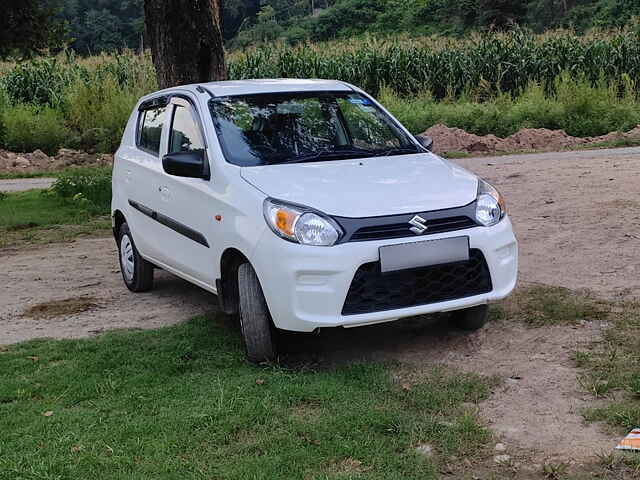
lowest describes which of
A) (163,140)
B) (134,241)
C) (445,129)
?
(445,129)

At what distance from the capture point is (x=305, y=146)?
6203mm

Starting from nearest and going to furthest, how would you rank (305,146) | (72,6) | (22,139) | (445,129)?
(305,146)
(445,129)
(22,139)
(72,6)

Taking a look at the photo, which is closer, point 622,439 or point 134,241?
point 622,439

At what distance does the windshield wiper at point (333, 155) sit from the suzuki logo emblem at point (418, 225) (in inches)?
44.9

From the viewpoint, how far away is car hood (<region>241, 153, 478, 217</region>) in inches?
203

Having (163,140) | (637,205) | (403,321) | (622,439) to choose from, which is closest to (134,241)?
(163,140)

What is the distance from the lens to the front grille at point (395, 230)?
5.01m

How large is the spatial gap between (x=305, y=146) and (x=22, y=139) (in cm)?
1605

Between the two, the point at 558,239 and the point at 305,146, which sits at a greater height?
the point at 305,146

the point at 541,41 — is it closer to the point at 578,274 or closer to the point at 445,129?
the point at 445,129

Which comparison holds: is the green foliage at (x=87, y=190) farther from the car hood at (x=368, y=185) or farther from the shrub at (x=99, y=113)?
the car hood at (x=368, y=185)

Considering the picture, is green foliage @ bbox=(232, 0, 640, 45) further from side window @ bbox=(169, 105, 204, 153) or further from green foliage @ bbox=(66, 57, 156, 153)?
side window @ bbox=(169, 105, 204, 153)

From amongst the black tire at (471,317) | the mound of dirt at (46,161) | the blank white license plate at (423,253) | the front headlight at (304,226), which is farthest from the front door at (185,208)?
the mound of dirt at (46,161)

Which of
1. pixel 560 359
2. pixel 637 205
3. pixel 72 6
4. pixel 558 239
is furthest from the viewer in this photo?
pixel 72 6
